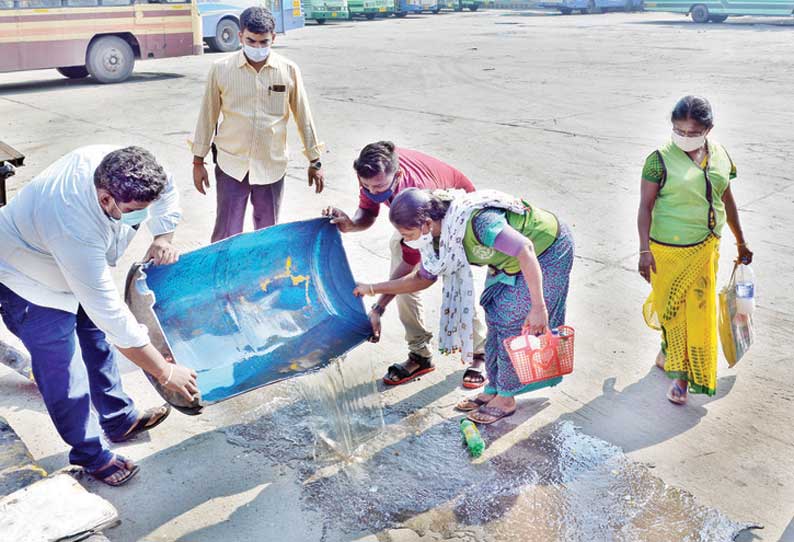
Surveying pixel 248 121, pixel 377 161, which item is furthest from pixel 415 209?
pixel 248 121

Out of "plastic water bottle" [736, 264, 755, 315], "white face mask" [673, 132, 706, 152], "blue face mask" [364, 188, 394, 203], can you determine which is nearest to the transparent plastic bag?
"plastic water bottle" [736, 264, 755, 315]

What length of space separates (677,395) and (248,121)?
8.94ft

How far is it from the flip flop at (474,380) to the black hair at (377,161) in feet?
3.88

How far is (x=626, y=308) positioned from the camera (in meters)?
4.88

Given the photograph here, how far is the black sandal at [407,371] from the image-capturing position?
4.09 metres

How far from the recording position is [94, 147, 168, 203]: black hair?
269 cm

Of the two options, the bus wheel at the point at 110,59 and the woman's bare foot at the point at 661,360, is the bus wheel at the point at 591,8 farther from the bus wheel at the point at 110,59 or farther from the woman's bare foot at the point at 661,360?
the woman's bare foot at the point at 661,360

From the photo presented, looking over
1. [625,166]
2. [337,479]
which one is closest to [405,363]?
[337,479]

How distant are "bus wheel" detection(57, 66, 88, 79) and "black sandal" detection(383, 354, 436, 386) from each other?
12.7 m

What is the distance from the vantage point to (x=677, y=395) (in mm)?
3836

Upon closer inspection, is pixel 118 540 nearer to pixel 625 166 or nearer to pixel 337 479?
pixel 337 479

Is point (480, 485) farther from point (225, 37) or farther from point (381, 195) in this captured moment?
point (225, 37)

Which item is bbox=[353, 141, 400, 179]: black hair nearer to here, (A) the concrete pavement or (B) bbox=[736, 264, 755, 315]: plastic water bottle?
(A) the concrete pavement

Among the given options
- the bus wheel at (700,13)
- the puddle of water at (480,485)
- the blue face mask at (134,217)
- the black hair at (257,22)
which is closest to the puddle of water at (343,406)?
the puddle of water at (480,485)
